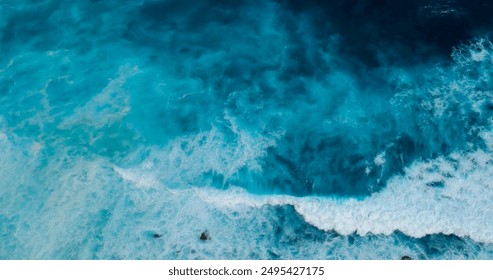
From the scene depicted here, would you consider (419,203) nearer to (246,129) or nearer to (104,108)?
(246,129)

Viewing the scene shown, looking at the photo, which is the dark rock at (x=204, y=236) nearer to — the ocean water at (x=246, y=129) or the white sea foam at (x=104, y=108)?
the ocean water at (x=246, y=129)

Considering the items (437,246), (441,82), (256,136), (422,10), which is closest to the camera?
(437,246)

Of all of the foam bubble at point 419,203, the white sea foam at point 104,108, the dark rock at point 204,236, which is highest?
the white sea foam at point 104,108

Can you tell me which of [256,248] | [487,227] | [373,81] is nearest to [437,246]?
[487,227]

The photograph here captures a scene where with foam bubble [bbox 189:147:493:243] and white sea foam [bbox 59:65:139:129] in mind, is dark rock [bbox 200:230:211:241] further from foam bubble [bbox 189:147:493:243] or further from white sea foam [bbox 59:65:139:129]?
white sea foam [bbox 59:65:139:129]

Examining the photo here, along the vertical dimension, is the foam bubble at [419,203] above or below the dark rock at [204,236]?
above

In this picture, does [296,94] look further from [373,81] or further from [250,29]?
[250,29]

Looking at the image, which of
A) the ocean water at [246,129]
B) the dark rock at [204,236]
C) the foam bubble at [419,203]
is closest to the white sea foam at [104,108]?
the ocean water at [246,129]

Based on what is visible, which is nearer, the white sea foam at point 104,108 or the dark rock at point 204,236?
the dark rock at point 204,236
